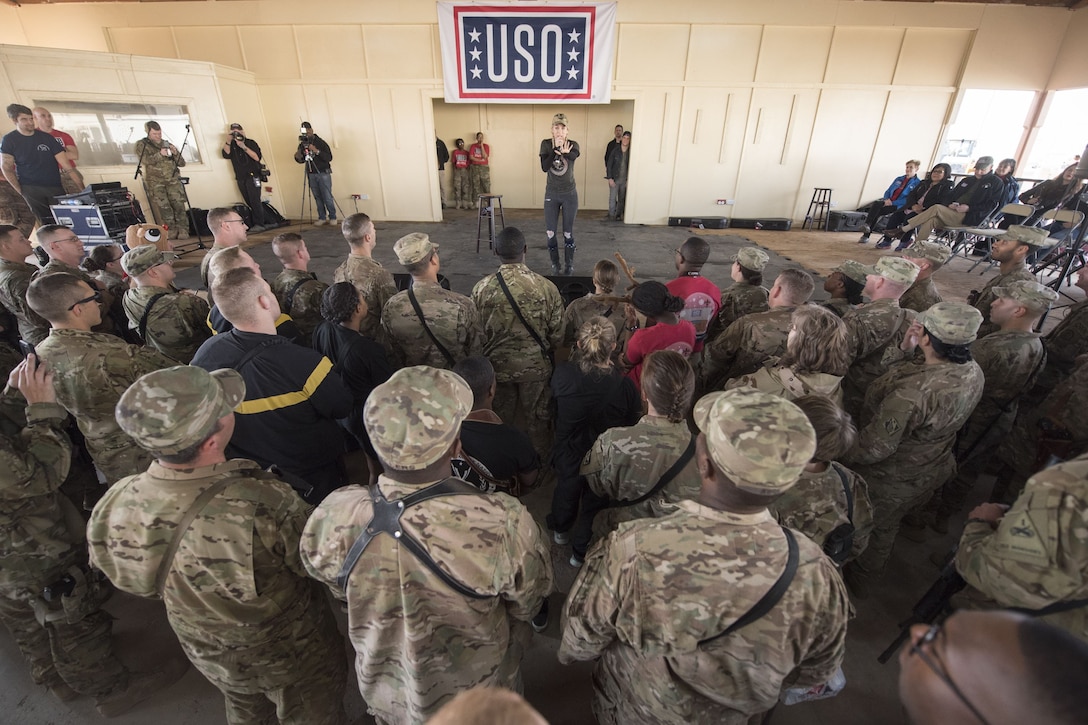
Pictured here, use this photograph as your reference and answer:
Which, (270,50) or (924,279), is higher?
(270,50)

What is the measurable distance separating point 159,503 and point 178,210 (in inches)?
373

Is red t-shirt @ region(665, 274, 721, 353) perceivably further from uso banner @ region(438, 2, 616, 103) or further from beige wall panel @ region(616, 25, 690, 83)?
beige wall panel @ region(616, 25, 690, 83)

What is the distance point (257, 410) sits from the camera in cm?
199

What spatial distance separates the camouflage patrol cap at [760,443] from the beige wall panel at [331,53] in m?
11.3

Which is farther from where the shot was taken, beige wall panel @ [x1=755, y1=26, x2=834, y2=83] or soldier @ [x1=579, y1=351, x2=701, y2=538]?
beige wall panel @ [x1=755, y1=26, x2=834, y2=83]

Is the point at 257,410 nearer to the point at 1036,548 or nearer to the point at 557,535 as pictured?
the point at 557,535

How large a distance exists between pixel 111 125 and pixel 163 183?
123 centimetres

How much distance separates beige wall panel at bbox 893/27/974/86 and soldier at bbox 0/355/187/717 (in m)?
13.6

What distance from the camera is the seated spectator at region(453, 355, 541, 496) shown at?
75.8 inches

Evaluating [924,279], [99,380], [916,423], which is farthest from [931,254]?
[99,380]

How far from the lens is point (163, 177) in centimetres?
790

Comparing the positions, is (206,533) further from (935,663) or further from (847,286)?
(847,286)

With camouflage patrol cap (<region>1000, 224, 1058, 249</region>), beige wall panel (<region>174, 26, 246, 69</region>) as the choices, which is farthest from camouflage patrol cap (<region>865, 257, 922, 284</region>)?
beige wall panel (<region>174, 26, 246, 69</region>)

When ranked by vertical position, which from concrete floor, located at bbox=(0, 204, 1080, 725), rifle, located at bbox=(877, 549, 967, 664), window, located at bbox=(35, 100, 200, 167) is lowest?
concrete floor, located at bbox=(0, 204, 1080, 725)
